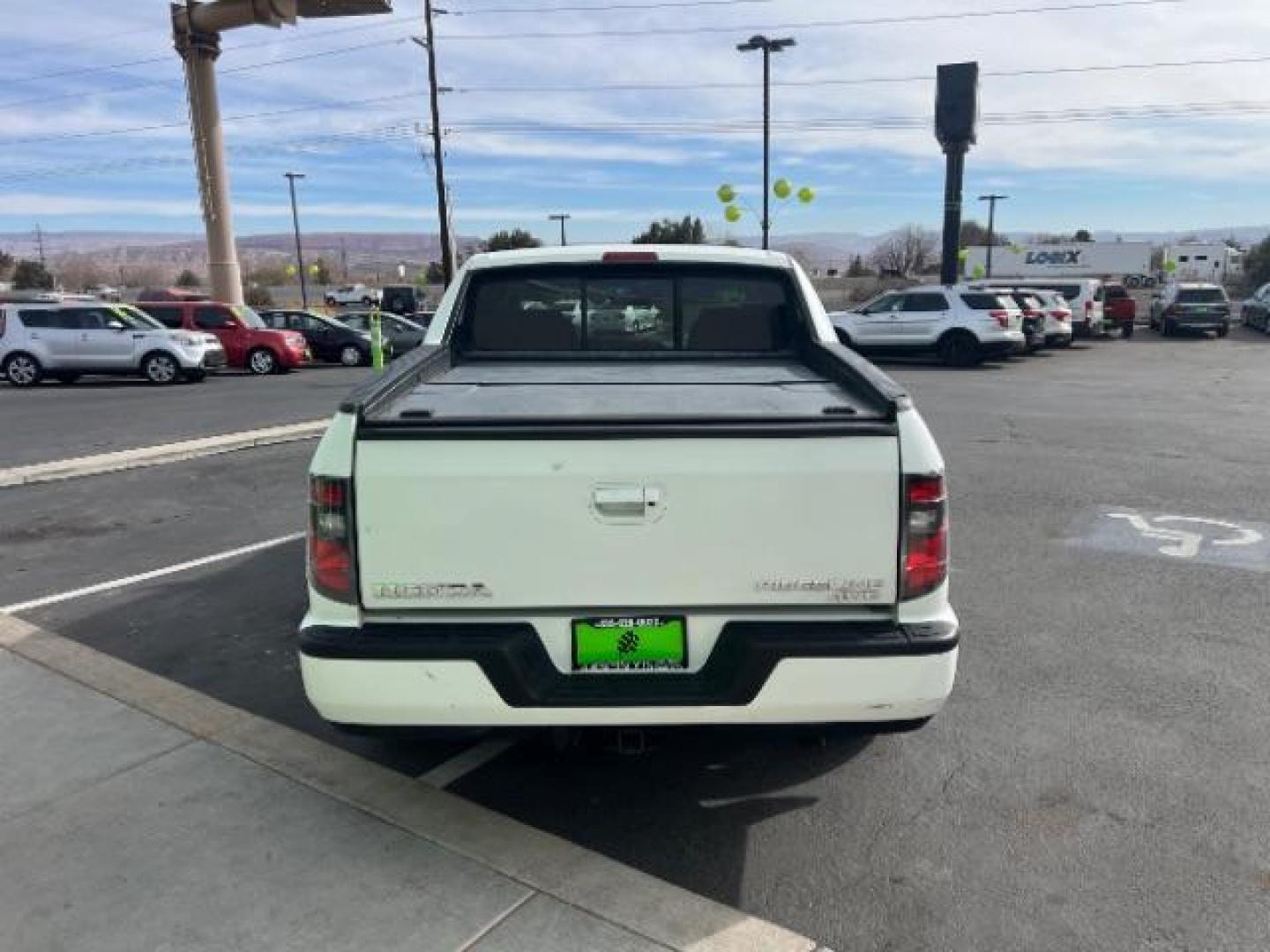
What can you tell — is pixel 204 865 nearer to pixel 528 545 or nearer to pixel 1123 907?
pixel 528 545

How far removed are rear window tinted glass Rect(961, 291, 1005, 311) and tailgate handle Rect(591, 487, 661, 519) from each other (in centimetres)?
2005

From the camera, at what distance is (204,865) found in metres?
3.00

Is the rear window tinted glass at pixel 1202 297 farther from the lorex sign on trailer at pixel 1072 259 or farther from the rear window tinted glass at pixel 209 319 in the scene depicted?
the lorex sign on trailer at pixel 1072 259

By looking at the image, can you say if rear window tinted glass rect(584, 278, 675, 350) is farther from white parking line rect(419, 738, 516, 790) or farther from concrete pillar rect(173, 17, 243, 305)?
concrete pillar rect(173, 17, 243, 305)

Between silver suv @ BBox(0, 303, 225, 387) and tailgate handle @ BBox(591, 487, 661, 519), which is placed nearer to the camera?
tailgate handle @ BBox(591, 487, 661, 519)

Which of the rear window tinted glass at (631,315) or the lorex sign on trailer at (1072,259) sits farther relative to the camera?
the lorex sign on trailer at (1072,259)

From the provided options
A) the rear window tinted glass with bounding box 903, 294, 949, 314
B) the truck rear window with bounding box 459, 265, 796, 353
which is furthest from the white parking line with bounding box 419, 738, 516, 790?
the rear window tinted glass with bounding box 903, 294, 949, 314

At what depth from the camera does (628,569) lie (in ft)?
9.30

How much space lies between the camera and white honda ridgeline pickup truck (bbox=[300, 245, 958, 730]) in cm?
279

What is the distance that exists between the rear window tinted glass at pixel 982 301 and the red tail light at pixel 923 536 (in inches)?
774

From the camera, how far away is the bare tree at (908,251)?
101 m

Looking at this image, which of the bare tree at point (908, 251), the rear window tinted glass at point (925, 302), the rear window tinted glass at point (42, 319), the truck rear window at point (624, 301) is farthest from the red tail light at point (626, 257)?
the bare tree at point (908, 251)

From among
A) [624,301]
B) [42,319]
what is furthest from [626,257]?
[42,319]

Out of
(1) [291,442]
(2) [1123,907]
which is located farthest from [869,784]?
(1) [291,442]
